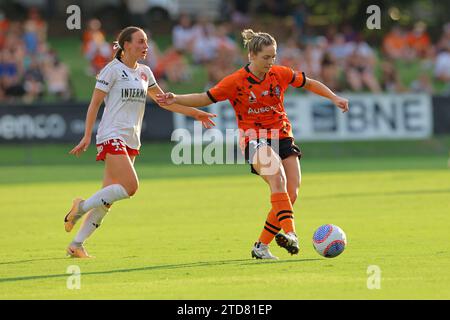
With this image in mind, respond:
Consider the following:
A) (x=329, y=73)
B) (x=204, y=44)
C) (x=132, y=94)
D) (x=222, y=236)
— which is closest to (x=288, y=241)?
(x=132, y=94)

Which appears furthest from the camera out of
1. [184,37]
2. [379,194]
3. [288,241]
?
[184,37]

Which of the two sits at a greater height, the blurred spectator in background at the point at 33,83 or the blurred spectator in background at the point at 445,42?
the blurred spectator in background at the point at 445,42

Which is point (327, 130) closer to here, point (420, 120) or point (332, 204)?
point (420, 120)

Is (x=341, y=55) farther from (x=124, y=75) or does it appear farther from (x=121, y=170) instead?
(x=121, y=170)

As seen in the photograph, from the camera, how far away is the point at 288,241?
10.1m

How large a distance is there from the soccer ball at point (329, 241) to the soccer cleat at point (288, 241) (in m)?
Result: 0.39

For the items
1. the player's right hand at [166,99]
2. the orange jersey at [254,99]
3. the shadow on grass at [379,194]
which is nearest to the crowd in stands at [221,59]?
the shadow on grass at [379,194]

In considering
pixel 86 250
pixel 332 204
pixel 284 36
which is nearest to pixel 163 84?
pixel 284 36

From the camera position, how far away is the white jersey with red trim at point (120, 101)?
10977 mm

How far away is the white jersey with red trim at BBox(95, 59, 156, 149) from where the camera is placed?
11.0 metres

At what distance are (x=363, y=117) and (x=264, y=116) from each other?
19.0 metres

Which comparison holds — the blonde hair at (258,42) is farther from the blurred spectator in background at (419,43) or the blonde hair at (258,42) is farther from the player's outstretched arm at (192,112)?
the blurred spectator in background at (419,43)

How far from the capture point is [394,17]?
39.7 m
